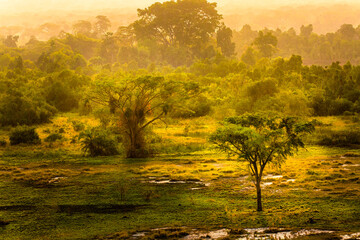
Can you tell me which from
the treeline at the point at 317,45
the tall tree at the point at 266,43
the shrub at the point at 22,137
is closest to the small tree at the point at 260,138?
the shrub at the point at 22,137

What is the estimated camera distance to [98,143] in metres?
28.5

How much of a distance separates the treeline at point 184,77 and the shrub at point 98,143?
2273 mm

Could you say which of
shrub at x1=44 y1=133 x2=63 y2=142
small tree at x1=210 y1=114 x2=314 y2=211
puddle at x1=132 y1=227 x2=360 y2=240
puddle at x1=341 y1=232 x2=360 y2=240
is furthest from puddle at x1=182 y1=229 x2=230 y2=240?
shrub at x1=44 y1=133 x2=63 y2=142

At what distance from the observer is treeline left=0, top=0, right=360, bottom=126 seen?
42562mm

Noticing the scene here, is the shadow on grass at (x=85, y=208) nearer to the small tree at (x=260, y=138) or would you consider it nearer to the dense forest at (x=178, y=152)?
the dense forest at (x=178, y=152)

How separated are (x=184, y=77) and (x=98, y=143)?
105 ft

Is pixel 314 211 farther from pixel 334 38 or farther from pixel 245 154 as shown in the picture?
pixel 334 38

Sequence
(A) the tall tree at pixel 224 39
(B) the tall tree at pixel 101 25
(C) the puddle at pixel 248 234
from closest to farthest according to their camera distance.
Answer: (C) the puddle at pixel 248 234 → (A) the tall tree at pixel 224 39 → (B) the tall tree at pixel 101 25

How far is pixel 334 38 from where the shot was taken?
131875mm

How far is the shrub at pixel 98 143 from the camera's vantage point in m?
28.2

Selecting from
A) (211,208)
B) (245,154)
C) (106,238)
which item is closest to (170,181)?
(211,208)

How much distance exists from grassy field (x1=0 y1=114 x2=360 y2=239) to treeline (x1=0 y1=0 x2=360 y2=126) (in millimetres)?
5957

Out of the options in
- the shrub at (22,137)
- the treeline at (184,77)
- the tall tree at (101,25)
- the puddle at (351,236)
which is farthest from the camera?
the tall tree at (101,25)

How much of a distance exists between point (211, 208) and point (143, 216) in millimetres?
2542
